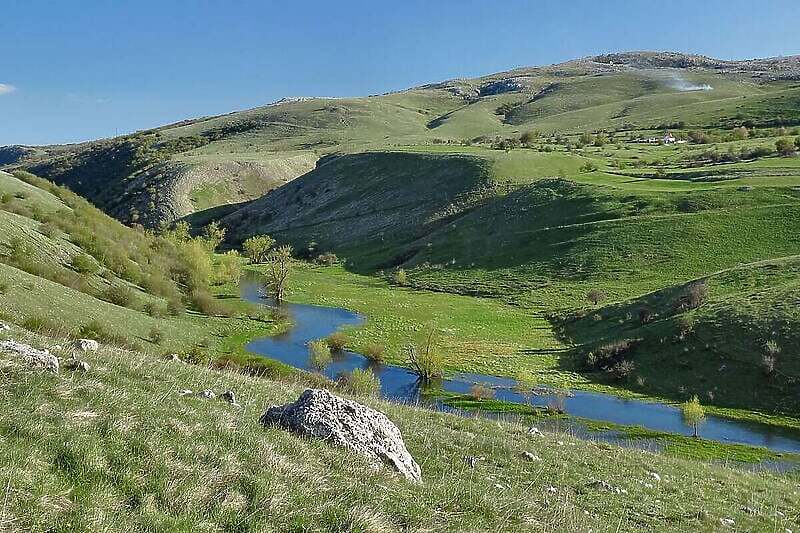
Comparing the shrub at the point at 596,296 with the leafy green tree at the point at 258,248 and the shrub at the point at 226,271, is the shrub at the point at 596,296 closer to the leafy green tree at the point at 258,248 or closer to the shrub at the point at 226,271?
the shrub at the point at 226,271

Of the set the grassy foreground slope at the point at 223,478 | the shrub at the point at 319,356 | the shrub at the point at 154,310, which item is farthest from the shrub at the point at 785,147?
the grassy foreground slope at the point at 223,478

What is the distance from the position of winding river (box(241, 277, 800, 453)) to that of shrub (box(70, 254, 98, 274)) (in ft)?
49.4

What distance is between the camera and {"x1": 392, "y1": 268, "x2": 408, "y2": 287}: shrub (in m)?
89.3

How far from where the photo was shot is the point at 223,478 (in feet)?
25.2

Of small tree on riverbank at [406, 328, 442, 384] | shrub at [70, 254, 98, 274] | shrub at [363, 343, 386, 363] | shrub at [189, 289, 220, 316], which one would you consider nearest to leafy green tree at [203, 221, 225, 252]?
shrub at [189, 289, 220, 316]

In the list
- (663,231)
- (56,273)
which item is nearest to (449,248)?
(663,231)

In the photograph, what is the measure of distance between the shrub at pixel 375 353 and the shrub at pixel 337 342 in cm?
322

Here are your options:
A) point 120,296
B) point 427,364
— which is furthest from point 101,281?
point 427,364

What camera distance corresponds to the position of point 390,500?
834 centimetres

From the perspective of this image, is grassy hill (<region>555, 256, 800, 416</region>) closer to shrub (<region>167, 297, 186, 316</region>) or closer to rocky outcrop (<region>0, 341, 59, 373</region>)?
shrub (<region>167, 297, 186, 316</region>)

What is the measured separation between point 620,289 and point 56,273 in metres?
57.3

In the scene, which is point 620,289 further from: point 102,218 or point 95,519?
point 95,519

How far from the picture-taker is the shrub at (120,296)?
158 ft

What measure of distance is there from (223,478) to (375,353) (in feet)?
154
